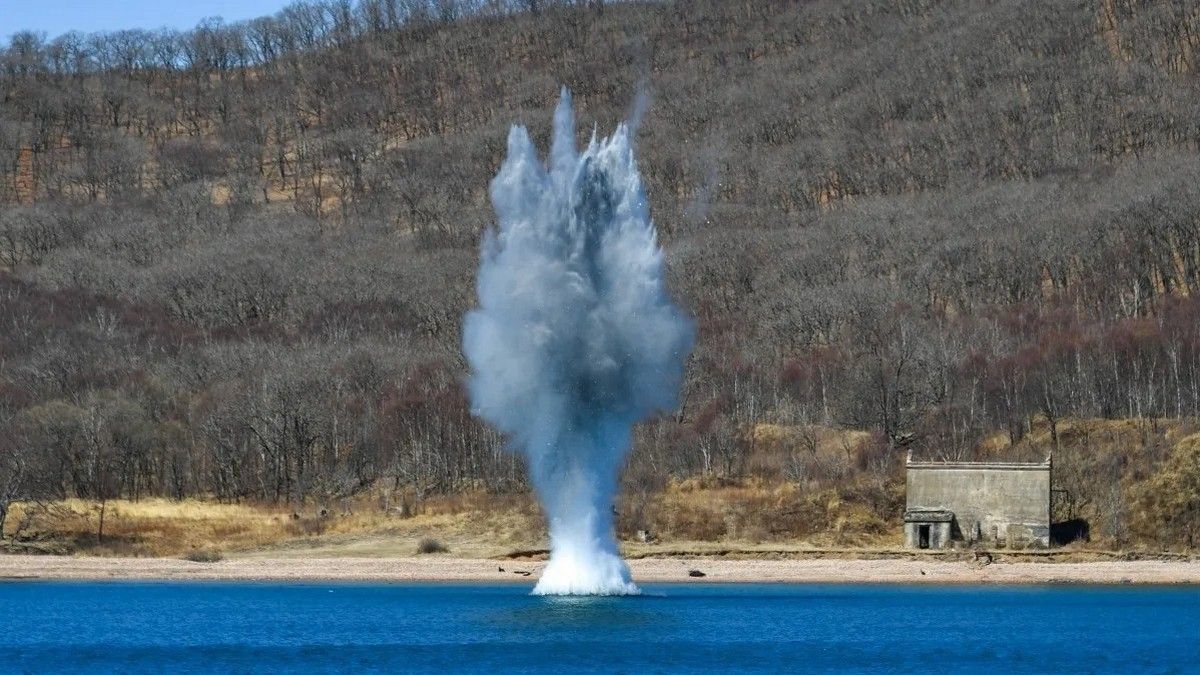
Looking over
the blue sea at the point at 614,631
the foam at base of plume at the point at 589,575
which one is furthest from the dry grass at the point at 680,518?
the foam at base of plume at the point at 589,575

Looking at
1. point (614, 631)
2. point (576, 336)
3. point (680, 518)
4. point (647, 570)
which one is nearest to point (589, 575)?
point (614, 631)

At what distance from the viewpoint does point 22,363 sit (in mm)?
150500

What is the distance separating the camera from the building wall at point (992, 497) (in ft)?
293

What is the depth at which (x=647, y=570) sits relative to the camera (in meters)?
85.0

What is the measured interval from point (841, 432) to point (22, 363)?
65.0 metres

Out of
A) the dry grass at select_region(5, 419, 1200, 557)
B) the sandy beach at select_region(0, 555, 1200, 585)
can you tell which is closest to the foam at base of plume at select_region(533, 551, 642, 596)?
the sandy beach at select_region(0, 555, 1200, 585)

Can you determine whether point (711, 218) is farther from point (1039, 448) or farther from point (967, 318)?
point (1039, 448)

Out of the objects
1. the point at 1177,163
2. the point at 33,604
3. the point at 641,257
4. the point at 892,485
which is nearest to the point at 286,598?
the point at 33,604

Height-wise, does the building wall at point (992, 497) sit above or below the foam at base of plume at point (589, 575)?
above

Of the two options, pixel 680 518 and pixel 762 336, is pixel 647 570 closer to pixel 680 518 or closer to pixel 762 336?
pixel 680 518

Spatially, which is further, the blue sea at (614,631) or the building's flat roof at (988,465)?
the building's flat roof at (988,465)

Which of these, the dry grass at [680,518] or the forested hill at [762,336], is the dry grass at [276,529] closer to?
the dry grass at [680,518]

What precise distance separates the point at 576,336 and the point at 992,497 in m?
33.1

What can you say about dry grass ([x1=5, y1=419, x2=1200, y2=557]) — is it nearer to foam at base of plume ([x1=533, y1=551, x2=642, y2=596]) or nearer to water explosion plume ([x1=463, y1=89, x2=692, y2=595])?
foam at base of plume ([x1=533, y1=551, x2=642, y2=596])
